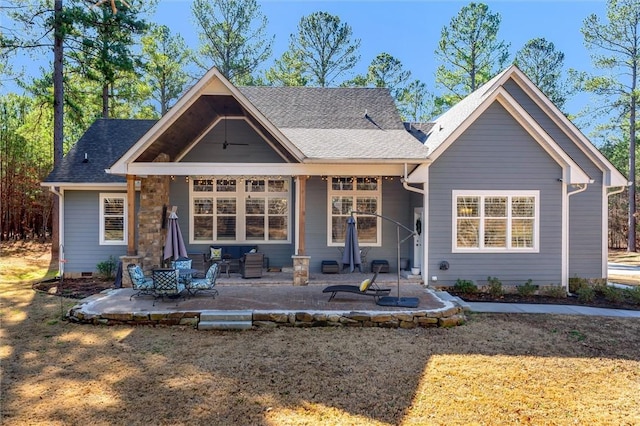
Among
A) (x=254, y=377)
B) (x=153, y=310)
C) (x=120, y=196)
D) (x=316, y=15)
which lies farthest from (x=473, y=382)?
(x=316, y=15)

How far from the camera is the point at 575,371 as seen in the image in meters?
5.48

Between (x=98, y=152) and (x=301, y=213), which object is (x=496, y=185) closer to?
(x=301, y=213)

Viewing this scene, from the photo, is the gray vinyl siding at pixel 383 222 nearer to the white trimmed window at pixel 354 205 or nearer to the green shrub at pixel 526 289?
the white trimmed window at pixel 354 205

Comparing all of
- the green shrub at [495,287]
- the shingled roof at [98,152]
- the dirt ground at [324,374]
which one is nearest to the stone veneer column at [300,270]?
the dirt ground at [324,374]

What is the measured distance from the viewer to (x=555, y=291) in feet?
33.2

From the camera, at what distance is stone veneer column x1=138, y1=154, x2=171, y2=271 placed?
10.5 meters

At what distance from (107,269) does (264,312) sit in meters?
7.37

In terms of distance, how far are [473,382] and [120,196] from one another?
11.8 m

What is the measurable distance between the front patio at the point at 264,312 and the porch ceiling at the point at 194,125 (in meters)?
3.88

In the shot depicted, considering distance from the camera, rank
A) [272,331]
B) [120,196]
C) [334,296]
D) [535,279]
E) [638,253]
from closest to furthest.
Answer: [272,331]
[334,296]
[535,279]
[120,196]
[638,253]

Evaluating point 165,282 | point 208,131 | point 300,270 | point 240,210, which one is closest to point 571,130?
point 300,270

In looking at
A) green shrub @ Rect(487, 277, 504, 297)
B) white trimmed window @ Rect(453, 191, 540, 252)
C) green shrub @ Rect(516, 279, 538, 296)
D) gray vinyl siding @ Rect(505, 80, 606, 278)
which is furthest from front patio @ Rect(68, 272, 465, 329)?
gray vinyl siding @ Rect(505, 80, 606, 278)

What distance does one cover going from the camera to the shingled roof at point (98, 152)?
1209cm

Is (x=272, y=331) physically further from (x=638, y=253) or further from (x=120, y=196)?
(x=638, y=253)
